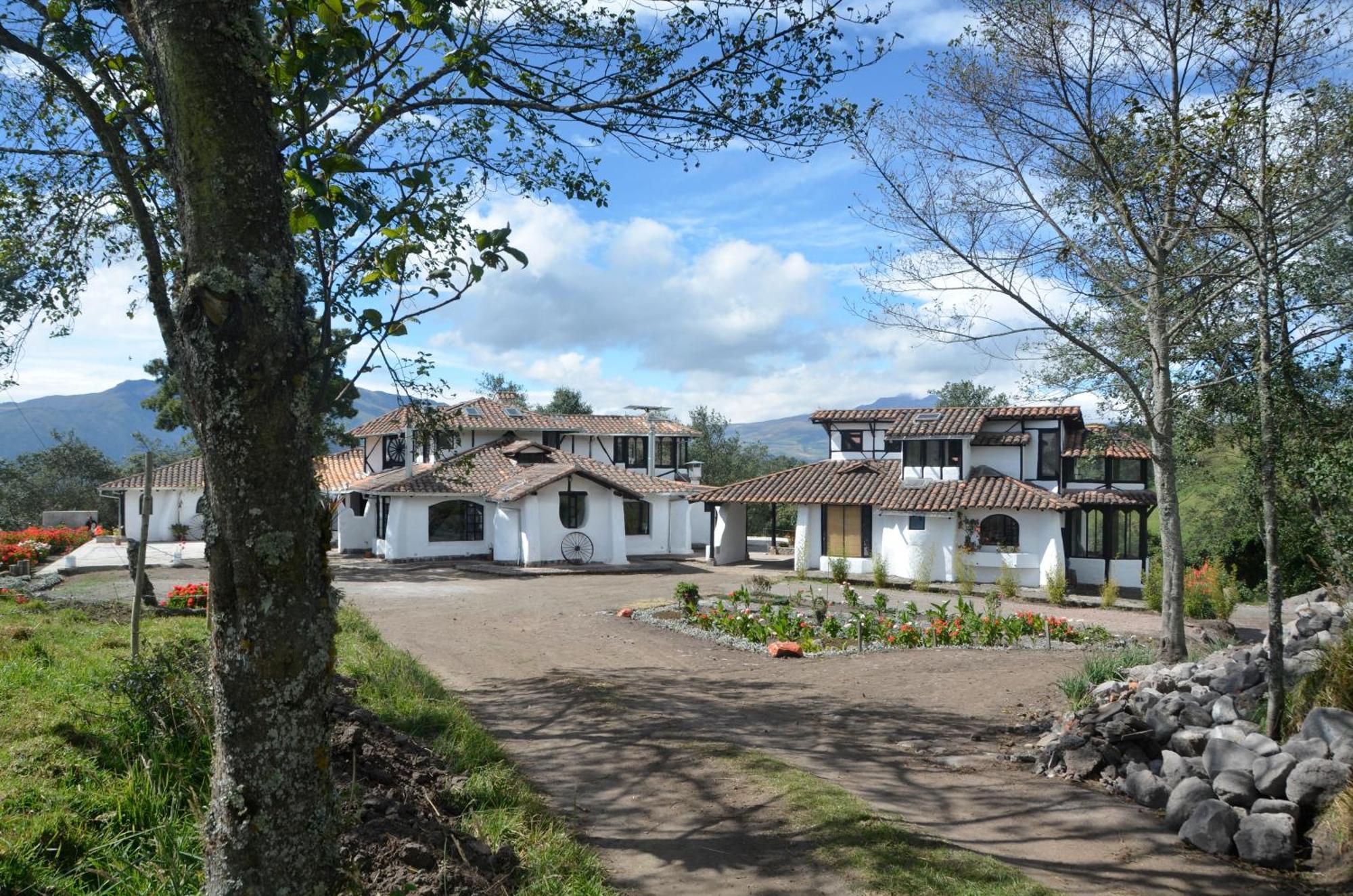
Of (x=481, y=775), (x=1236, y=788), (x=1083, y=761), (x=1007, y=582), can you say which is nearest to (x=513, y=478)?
(x=1007, y=582)

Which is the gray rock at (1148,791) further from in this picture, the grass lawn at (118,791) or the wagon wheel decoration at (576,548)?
the wagon wheel decoration at (576,548)

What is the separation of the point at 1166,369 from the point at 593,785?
9878 millimetres

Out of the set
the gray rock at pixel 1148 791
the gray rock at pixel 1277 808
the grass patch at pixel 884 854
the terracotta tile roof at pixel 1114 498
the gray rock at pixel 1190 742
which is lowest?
the gray rock at pixel 1148 791

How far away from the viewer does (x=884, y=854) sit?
5.27 meters

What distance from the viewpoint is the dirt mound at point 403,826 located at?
4.16 m

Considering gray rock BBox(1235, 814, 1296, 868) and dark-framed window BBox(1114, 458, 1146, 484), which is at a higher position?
dark-framed window BBox(1114, 458, 1146, 484)

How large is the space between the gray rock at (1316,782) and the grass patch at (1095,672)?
2.96m

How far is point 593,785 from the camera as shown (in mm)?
6941

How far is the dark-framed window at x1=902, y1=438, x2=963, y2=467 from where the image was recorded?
28.6m

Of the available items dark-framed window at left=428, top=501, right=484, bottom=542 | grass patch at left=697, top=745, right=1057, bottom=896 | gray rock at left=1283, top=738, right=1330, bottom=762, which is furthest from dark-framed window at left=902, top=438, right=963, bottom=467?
grass patch at left=697, top=745, right=1057, bottom=896

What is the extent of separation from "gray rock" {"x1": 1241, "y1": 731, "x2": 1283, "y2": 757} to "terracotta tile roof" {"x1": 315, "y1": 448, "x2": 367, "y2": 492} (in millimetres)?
34171

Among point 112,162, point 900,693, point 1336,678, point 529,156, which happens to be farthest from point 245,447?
point 900,693

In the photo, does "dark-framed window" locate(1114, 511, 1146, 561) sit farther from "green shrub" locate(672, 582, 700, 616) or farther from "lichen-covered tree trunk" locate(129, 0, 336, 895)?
"lichen-covered tree trunk" locate(129, 0, 336, 895)

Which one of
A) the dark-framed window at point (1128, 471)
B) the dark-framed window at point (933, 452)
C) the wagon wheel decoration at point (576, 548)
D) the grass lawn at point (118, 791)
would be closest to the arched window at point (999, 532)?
the dark-framed window at point (933, 452)
